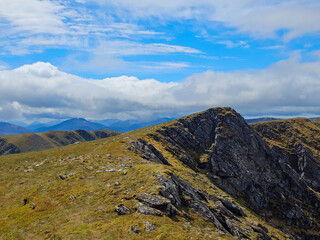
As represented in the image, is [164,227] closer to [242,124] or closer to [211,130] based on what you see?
[211,130]

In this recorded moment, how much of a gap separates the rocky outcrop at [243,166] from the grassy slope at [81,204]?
39.4m

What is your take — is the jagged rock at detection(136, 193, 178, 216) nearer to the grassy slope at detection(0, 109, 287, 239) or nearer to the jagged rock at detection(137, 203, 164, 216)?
the jagged rock at detection(137, 203, 164, 216)

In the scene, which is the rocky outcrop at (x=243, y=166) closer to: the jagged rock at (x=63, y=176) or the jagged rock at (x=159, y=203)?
the jagged rock at (x=63, y=176)

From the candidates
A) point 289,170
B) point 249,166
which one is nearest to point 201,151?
point 249,166

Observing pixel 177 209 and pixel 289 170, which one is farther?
pixel 289 170

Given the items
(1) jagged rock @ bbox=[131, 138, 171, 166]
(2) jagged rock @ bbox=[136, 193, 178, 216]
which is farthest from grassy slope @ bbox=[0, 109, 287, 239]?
(1) jagged rock @ bbox=[131, 138, 171, 166]

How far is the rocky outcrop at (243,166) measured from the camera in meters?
114

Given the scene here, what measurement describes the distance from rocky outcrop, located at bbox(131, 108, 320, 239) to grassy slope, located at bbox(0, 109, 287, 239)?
129 ft

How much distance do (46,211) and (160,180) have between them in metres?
19.4

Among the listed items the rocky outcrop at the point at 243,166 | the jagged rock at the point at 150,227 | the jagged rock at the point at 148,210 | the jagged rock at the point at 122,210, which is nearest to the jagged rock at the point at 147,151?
the rocky outcrop at the point at 243,166

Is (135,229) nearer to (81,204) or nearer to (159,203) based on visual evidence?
(159,203)

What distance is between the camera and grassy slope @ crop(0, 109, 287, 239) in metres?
25.9

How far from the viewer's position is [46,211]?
32906mm

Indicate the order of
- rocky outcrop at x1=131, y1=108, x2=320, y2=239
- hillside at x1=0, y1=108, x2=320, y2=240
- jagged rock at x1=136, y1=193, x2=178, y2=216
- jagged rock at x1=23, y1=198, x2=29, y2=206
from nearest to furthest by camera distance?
hillside at x1=0, y1=108, x2=320, y2=240 < jagged rock at x1=136, y1=193, x2=178, y2=216 < jagged rock at x1=23, y1=198, x2=29, y2=206 < rocky outcrop at x1=131, y1=108, x2=320, y2=239
